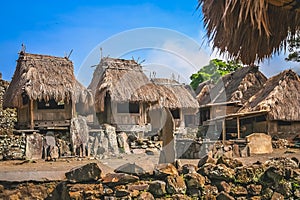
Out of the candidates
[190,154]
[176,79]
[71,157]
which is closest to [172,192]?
[190,154]

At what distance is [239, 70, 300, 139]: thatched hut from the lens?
1705cm

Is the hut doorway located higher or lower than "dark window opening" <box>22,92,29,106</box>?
lower

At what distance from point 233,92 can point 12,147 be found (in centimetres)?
1367

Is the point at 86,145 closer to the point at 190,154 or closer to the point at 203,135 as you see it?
the point at 190,154

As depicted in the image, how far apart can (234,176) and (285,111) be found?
35.2 feet

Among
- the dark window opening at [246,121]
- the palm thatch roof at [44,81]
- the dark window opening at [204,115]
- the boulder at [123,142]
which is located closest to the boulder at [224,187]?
the boulder at [123,142]

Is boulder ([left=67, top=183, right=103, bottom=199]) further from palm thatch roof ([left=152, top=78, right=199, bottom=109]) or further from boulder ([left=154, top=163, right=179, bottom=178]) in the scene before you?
palm thatch roof ([left=152, top=78, right=199, bottom=109])

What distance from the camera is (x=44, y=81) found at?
15805 mm

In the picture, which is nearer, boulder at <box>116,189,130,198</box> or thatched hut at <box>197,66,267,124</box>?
boulder at <box>116,189,130,198</box>

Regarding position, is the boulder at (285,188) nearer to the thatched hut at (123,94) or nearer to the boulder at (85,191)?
the boulder at (85,191)

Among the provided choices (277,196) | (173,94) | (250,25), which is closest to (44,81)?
(173,94)

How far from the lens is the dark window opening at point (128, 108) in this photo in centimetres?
1886

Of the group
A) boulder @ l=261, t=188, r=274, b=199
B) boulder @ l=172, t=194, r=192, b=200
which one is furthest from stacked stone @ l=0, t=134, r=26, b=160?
boulder @ l=261, t=188, r=274, b=199

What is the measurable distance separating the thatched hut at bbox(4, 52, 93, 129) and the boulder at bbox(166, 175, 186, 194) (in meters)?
9.65
